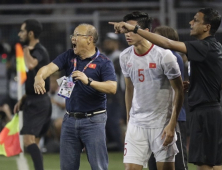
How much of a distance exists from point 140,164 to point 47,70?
1.45 m

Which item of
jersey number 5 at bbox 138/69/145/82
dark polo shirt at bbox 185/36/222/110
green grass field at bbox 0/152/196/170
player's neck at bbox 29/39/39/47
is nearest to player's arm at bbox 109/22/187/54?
dark polo shirt at bbox 185/36/222/110

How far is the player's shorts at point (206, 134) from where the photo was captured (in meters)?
6.53

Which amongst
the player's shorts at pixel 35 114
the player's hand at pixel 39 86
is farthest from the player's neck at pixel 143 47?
the player's shorts at pixel 35 114

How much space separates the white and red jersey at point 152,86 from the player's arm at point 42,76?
853 millimetres

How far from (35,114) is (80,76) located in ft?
9.65

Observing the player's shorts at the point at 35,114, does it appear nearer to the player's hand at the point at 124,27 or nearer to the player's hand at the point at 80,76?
the player's hand at the point at 80,76

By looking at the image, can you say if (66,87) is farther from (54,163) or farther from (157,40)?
(54,163)

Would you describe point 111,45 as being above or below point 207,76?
above

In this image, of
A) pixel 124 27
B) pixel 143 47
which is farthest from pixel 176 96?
pixel 124 27

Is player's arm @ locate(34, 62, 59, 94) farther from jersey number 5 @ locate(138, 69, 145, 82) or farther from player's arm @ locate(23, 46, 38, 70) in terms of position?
player's arm @ locate(23, 46, 38, 70)

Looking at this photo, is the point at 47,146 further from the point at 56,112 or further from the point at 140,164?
the point at 140,164

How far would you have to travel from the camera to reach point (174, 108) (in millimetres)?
6480

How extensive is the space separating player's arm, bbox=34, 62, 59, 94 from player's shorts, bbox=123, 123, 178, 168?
3.71 feet

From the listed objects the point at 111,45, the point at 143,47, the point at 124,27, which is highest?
the point at 124,27
